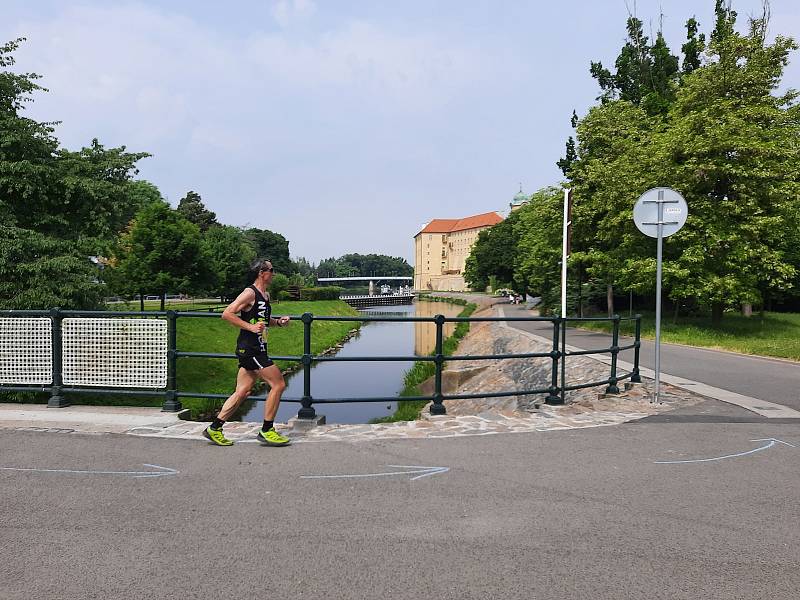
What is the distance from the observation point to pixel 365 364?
25297 mm

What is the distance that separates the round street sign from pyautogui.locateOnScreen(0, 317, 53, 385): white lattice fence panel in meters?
8.41

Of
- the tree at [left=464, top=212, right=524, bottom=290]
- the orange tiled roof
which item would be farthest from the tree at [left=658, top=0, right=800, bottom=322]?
the orange tiled roof

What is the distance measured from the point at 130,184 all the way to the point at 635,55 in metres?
34.3

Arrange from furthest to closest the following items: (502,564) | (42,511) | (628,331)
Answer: (628,331) < (42,511) < (502,564)

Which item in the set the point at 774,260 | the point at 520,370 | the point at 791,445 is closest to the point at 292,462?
the point at 791,445

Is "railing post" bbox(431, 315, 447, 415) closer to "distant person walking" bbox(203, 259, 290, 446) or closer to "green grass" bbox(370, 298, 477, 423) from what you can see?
"distant person walking" bbox(203, 259, 290, 446)

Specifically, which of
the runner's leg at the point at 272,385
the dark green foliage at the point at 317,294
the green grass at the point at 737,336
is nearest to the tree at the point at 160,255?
the green grass at the point at 737,336

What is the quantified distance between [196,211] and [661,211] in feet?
250

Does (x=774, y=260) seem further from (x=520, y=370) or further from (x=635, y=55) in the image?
(x=635, y=55)

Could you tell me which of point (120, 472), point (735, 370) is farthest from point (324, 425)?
point (735, 370)

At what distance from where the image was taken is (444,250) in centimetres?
16138

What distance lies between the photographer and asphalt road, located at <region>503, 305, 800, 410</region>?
356 inches

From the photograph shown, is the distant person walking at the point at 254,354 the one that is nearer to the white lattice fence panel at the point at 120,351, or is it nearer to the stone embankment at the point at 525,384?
the white lattice fence panel at the point at 120,351

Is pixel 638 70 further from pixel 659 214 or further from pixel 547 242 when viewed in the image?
pixel 659 214
